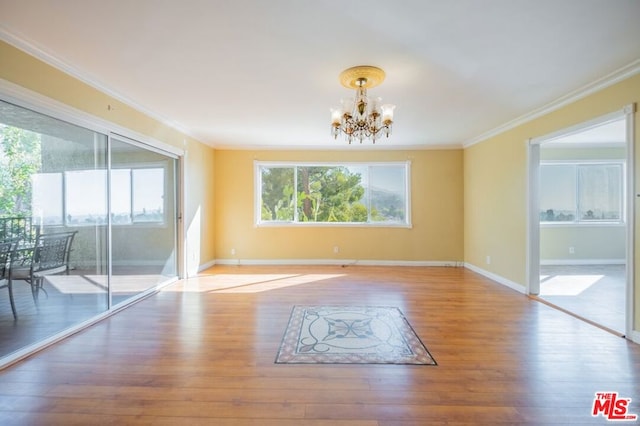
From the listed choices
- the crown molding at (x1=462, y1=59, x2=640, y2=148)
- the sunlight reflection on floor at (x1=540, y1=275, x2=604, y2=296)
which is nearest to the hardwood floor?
the sunlight reflection on floor at (x1=540, y1=275, x2=604, y2=296)

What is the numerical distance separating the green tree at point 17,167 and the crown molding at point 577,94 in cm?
519

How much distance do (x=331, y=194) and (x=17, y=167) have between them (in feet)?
15.6

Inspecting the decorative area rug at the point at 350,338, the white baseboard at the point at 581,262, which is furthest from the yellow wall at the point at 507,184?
the decorative area rug at the point at 350,338

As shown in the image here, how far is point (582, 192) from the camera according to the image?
622 centimetres

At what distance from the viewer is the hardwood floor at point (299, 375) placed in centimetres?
175

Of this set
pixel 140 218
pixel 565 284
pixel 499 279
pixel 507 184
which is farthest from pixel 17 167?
pixel 565 284

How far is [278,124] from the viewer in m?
4.55

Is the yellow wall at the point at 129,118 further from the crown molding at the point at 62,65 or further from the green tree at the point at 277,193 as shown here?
the green tree at the point at 277,193

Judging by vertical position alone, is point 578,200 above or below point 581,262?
above

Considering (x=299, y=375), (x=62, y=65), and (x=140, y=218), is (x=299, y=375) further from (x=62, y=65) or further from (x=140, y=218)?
(x=62, y=65)

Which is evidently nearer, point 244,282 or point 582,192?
point 244,282

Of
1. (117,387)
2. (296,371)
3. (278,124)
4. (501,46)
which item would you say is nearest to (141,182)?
(278,124)

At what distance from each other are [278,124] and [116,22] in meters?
2.61

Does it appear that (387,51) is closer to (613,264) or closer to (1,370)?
(1,370)
